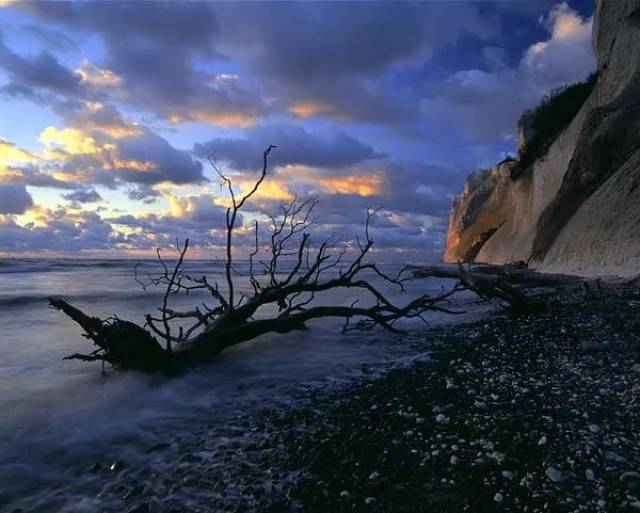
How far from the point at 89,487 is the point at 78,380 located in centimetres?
387

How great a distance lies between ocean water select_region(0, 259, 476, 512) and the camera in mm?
4176

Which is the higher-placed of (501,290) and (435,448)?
(501,290)

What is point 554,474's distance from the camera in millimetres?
3232

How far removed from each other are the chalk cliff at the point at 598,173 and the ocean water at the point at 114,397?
35.3 feet

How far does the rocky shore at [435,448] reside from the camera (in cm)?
316

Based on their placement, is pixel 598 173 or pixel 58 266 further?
pixel 58 266

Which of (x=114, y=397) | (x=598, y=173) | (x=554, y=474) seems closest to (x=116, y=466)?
(x=114, y=397)

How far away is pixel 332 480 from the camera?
3.48 meters

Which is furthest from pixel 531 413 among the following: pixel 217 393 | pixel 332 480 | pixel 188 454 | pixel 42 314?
pixel 42 314

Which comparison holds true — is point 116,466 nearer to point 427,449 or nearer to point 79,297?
point 427,449

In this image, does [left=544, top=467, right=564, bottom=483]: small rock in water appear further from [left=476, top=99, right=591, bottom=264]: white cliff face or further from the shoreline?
[left=476, top=99, right=591, bottom=264]: white cliff face

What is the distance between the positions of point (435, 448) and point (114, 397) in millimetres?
4473

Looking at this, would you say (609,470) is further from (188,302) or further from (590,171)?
(590,171)

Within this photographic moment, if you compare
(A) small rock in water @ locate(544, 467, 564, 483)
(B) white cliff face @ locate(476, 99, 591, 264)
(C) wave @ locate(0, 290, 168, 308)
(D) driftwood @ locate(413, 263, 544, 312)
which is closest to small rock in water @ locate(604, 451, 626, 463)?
(A) small rock in water @ locate(544, 467, 564, 483)
